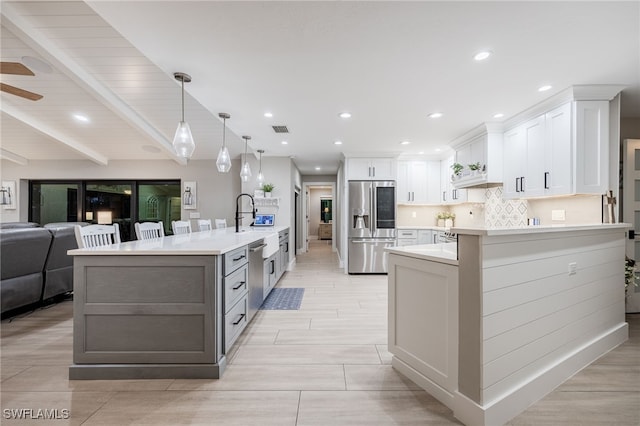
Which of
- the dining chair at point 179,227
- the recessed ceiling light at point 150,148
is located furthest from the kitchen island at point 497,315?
the recessed ceiling light at point 150,148

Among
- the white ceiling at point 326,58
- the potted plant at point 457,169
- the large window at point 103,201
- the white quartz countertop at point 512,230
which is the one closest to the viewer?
the white quartz countertop at point 512,230

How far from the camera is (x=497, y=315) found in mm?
1504

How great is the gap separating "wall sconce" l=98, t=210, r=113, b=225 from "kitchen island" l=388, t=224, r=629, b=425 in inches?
275

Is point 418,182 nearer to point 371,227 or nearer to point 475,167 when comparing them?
point 371,227

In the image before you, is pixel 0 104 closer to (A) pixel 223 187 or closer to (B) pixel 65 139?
(B) pixel 65 139

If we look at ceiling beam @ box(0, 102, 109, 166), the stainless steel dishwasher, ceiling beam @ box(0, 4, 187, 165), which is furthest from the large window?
the stainless steel dishwasher

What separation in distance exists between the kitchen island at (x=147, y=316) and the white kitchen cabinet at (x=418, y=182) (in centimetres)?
460

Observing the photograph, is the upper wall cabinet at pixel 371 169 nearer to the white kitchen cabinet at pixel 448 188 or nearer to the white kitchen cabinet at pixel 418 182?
the white kitchen cabinet at pixel 418 182

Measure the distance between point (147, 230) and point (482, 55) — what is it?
11.8 ft

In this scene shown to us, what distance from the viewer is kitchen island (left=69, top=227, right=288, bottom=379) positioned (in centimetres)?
188

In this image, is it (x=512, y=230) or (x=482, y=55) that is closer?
(x=512, y=230)

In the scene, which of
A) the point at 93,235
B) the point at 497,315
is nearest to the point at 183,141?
the point at 93,235

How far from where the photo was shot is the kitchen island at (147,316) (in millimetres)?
1881

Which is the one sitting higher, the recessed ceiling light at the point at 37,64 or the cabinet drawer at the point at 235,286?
the recessed ceiling light at the point at 37,64
